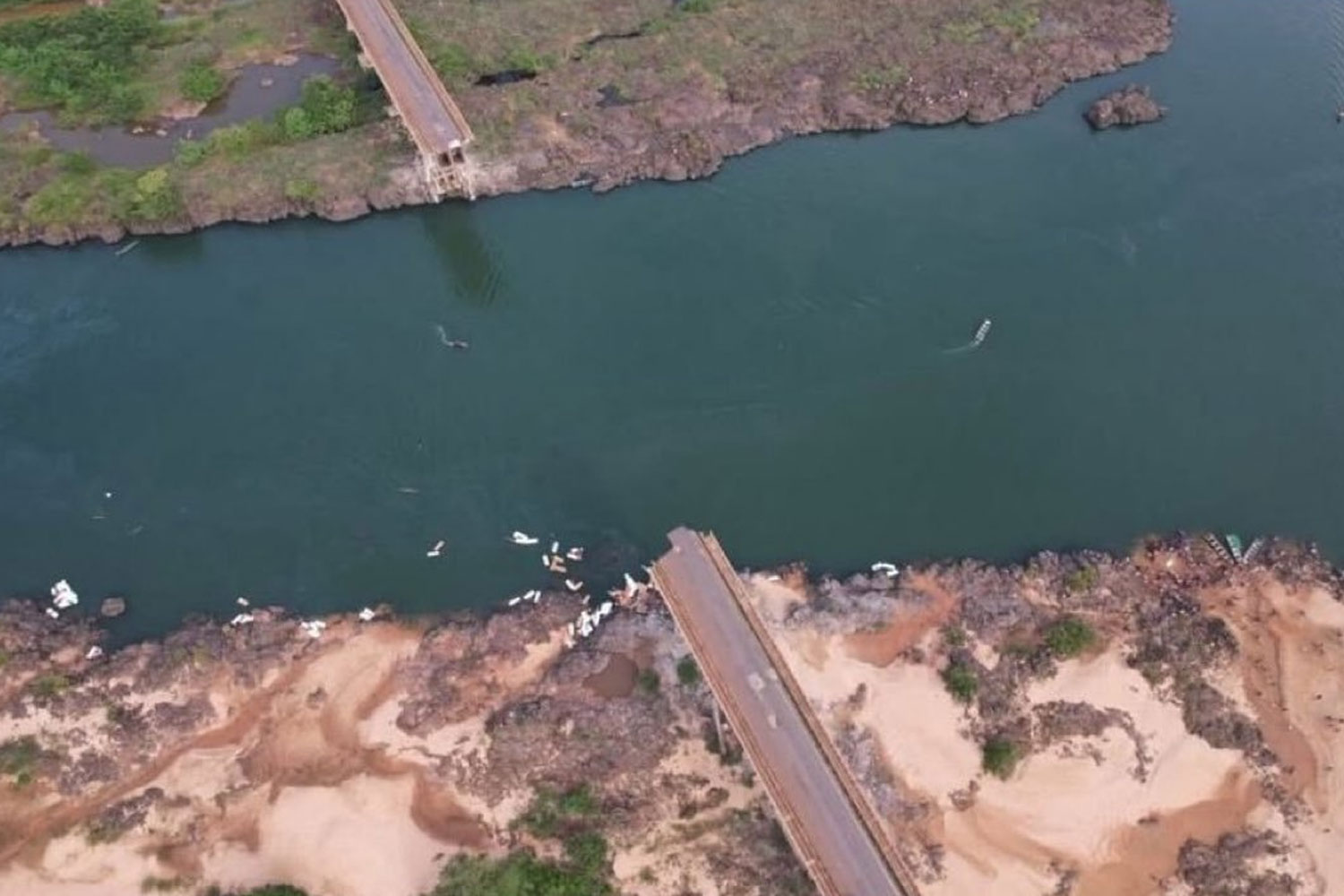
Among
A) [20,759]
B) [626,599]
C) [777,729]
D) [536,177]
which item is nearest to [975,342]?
[626,599]

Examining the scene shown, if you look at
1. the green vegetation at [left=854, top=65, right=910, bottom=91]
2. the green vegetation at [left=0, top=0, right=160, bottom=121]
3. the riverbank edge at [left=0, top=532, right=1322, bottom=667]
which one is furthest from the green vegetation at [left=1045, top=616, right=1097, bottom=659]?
the green vegetation at [left=0, top=0, right=160, bottom=121]

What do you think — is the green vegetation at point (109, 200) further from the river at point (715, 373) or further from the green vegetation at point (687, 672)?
the green vegetation at point (687, 672)

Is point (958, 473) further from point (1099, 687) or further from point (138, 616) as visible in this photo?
point (138, 616)

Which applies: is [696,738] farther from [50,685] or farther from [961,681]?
[50,685]

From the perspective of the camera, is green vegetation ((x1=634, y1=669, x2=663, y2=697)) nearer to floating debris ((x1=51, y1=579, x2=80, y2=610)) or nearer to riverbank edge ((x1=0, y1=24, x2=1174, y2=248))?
floating debris ((x1=51, y1=579, x2=80, y2=610))

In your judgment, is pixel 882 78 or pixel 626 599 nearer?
pixel 626 599

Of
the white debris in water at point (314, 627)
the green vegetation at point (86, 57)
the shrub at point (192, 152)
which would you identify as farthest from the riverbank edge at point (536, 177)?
the white debris in water at point (314, 627)

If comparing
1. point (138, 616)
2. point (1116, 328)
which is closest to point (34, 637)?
point (138, 616)
